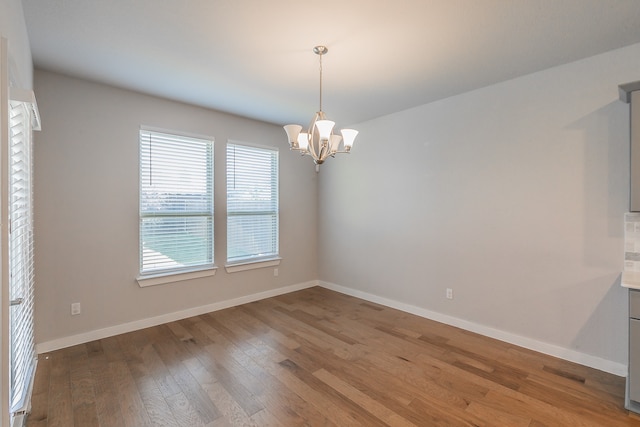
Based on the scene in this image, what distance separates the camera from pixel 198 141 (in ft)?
12.6

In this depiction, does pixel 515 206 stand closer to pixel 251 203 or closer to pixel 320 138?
pixel 320 138

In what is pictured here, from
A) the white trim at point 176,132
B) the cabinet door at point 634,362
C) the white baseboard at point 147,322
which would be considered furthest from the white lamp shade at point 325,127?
the white baseboard at point 147,322

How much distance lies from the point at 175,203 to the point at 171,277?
2.93 ft

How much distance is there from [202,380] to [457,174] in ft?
10.7

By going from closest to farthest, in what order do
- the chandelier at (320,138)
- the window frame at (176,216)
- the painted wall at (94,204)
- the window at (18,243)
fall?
the window at (18,243), the chandelier at (320,138), the painted wall at (94,204), the window frame at (176,216)

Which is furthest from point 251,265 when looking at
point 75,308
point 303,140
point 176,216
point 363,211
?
point 303,140

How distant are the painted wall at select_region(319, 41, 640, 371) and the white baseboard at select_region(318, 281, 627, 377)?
0.02 metres

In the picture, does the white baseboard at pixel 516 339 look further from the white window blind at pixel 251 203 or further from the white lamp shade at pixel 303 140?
the white lamp shade at pixel 303 140

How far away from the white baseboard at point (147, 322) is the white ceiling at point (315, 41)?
2582 millimetres

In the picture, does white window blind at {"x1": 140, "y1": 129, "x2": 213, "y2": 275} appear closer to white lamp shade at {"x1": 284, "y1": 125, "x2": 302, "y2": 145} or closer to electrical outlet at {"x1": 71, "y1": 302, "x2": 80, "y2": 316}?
electrical outlet at {"x1": 71, "y1": 302, "x2": 80, "y2": 316}

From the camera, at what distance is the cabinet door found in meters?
2.02

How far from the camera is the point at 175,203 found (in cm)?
366

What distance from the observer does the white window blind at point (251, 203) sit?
4184 mm

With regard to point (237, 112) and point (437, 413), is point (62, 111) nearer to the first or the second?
point (237, 112)
